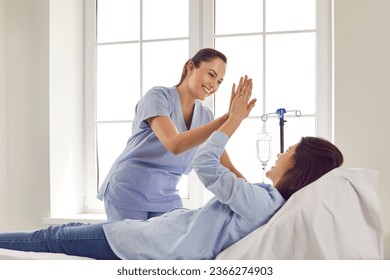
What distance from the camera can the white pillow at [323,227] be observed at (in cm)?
160

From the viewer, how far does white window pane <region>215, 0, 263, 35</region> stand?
320 centimetres

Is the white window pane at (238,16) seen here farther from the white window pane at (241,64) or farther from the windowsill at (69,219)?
the windowsill at (69,219)

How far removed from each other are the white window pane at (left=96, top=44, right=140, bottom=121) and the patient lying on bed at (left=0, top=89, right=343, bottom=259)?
5.21ft

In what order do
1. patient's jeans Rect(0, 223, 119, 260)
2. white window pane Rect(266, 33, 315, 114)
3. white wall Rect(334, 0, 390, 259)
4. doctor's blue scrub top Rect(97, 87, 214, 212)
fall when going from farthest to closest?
white window pane Rect(266, 33, 315, 114) → white wall Rect(334, 0, 390, 259) → doctor's blue scrub top Rect(97, 87, 214, 212) → patient's jeans Rect(0, 223, 119, 260)

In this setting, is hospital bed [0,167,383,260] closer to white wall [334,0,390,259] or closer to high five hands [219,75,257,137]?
high five hands [219,75,257,137]

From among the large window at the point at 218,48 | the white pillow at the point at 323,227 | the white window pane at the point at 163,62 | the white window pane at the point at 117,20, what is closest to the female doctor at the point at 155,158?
the white pillow at the point at 323,227

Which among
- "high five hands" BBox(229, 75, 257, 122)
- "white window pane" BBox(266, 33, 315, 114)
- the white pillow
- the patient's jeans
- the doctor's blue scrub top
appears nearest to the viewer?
the white pillow

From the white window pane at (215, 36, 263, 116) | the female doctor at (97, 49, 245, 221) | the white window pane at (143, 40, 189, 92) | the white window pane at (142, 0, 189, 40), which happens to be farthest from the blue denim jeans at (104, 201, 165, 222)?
the white window pane at (142, 0, 189, 40)

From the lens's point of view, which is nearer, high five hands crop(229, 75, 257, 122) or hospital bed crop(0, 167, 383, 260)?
hospital bed crop(0, 167, 383, 260)

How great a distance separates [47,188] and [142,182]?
104cm

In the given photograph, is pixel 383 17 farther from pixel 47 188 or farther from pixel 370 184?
pixel 47 188

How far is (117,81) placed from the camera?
136 inches

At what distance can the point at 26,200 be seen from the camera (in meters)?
3.27

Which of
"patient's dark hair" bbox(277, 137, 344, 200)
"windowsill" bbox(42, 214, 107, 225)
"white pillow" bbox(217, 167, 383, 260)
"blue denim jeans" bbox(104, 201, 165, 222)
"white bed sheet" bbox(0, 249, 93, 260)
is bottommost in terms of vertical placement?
"windowsill" bbox(42, 214, 107, 225)
